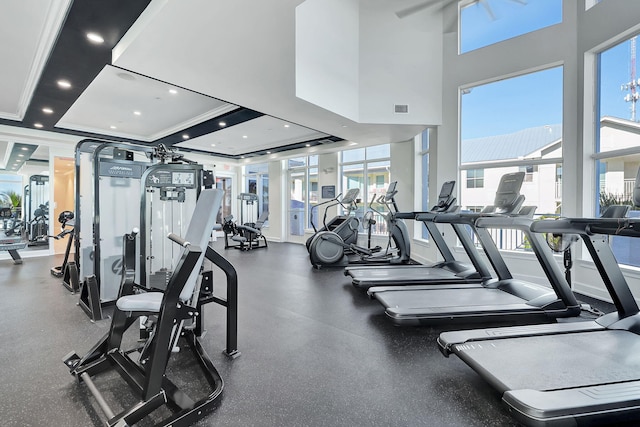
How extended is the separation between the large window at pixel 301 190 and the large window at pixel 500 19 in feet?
17.7

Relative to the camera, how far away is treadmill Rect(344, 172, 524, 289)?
128 inches

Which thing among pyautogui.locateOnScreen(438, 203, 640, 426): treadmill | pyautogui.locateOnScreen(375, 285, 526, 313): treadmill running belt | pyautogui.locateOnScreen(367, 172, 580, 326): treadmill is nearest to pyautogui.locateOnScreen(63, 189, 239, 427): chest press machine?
pyautogui.locateOnScreen(438, 203, 640, 426): treadmill

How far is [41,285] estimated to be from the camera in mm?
4605

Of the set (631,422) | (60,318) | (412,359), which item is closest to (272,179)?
(60,318)

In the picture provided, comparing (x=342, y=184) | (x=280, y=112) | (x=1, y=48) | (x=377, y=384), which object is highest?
(x=1, y=48)

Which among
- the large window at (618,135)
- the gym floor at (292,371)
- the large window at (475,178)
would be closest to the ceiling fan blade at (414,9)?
the large window at (618,135)

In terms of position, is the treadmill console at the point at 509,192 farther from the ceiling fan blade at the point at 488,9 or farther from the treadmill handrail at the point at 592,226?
the ceiling fan blade at the point at 488,9

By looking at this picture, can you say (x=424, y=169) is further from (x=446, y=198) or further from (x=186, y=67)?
(x=186, y=67)

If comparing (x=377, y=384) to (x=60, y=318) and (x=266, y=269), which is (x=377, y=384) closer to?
(x=60, y=318)

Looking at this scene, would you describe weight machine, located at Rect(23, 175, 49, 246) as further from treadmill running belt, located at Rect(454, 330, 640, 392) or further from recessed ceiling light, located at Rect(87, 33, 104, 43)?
treadmill running belt, located at Rect(454, 330, 640, 392)

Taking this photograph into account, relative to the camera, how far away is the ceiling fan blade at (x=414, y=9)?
5301 millimetres

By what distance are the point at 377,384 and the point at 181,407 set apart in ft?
4.05

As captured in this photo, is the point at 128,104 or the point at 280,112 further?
the point at 128,104

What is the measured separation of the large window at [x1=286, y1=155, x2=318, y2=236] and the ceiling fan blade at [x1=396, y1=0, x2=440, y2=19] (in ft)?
16.1
